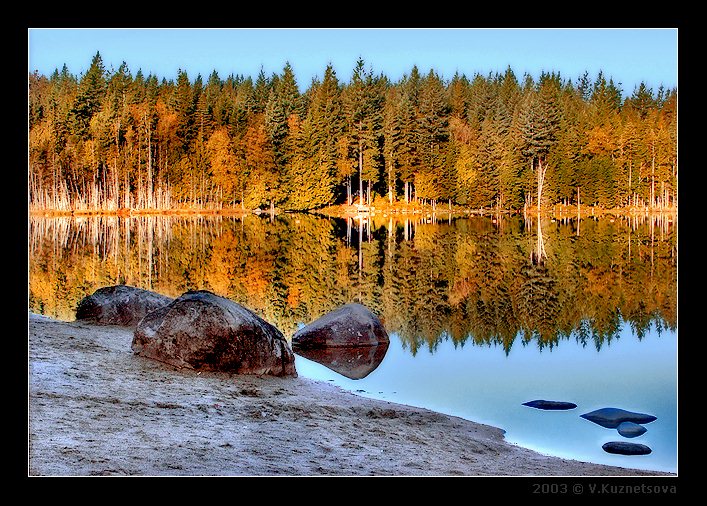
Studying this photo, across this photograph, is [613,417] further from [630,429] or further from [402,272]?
[402,272]

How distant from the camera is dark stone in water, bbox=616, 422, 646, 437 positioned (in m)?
8.26

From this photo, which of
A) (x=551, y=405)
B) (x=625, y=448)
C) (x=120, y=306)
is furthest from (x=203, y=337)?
(x=625, y=448)

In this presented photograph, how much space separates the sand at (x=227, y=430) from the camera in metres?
5.66

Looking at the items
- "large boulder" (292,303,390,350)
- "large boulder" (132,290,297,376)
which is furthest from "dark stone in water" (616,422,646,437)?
"large boulder" (292,303,390,350)

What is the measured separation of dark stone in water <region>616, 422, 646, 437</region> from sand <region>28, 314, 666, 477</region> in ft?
4.33

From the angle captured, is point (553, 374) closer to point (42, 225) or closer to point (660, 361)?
point (660, 361)

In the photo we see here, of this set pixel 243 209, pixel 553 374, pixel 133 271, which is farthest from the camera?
pixel 243 209

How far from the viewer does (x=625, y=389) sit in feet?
34.6

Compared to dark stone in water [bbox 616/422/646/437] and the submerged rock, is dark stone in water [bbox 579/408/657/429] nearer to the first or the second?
dark stone in water [bbox 616/422/646/437]

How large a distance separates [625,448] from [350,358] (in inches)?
183

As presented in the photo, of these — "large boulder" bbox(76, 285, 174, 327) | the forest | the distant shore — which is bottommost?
"large boulder" bbox(76, 285, 174, 327)
